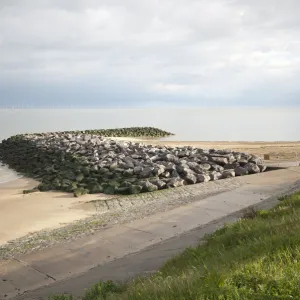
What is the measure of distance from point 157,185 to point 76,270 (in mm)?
7346

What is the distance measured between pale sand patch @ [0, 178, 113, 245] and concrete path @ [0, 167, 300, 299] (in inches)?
87.1

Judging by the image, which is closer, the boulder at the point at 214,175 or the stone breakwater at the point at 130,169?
the stone breakwater at the point at 130,169

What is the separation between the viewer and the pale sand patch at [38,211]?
939 centimetres

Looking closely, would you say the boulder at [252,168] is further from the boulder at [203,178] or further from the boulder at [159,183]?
the boulder at [159,183]

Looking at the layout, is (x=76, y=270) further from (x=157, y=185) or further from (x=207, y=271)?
(x=157, y=185)

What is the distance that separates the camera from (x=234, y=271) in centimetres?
370

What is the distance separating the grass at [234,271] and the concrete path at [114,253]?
0.76m

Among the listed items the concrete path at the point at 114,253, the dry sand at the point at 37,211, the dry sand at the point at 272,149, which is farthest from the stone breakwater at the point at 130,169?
the dry sand at the point at 272,149

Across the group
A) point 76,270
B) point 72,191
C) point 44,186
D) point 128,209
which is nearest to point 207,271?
point 76,270

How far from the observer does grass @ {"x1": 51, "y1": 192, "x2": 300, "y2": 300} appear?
10.6 ft

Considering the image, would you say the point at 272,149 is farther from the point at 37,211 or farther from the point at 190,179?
the point at 37,211

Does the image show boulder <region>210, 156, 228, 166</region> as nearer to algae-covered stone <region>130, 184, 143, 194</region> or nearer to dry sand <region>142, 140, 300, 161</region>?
dry sand <region>142, 140, 300, 161</region>

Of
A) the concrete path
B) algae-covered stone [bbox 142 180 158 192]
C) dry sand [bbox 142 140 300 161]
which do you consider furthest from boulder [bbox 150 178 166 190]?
dry sand [bbox 142 140 300 161]

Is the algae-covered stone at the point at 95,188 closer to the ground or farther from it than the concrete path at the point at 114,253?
farther from it
